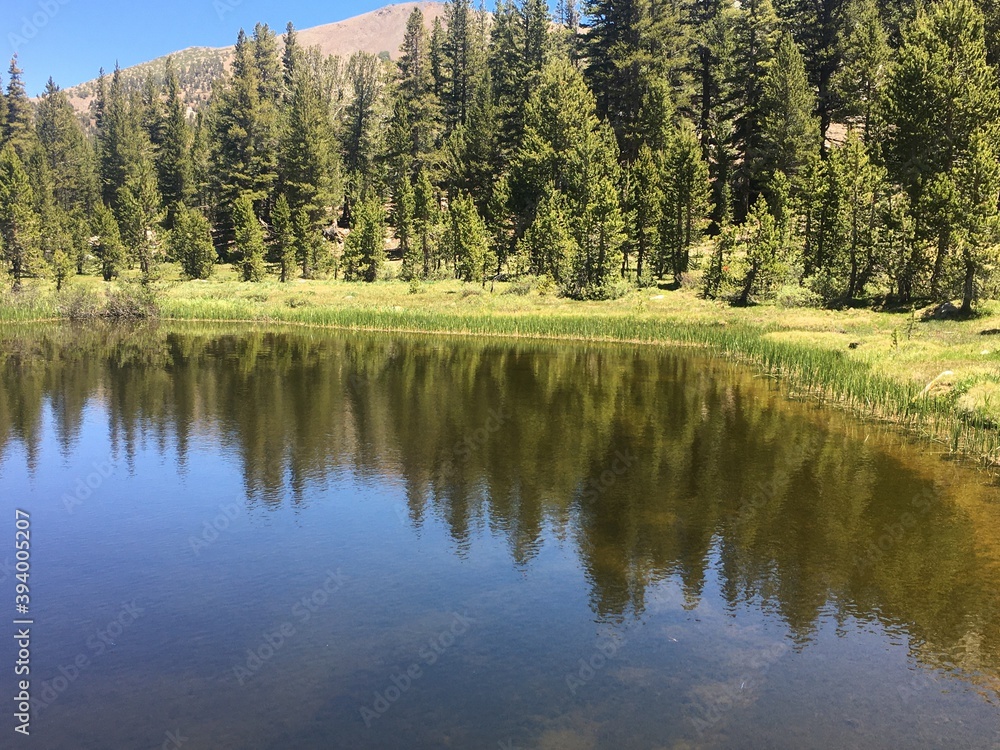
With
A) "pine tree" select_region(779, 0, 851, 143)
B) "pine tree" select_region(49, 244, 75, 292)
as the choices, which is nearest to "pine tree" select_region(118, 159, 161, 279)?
"pine tree" select_region(49, 244, 75, 292)

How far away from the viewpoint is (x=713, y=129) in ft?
257

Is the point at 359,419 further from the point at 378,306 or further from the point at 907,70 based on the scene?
the point at 907,70

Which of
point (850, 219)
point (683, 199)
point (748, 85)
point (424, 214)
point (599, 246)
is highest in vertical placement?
point (748, 85)

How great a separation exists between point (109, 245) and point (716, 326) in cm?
7388

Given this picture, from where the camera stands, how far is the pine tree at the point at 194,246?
9106 cm

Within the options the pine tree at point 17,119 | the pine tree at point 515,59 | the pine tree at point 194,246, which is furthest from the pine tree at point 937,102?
the pine tree at point 17,119

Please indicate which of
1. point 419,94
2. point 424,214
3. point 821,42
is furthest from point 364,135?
point 821,42

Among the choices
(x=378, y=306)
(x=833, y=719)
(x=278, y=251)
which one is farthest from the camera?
(x=278, y=251)

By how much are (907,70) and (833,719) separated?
57.2m

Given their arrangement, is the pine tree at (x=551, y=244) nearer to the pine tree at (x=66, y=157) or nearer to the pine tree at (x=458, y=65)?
the pine tree at (x=458, y=65)

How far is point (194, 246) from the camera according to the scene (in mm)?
91062

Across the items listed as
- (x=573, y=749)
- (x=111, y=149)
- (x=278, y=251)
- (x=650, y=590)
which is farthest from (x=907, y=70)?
(x=111, y=149)

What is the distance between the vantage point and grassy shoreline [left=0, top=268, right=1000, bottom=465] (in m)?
29.5

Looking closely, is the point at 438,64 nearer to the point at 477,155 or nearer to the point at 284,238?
the point at 477,155
